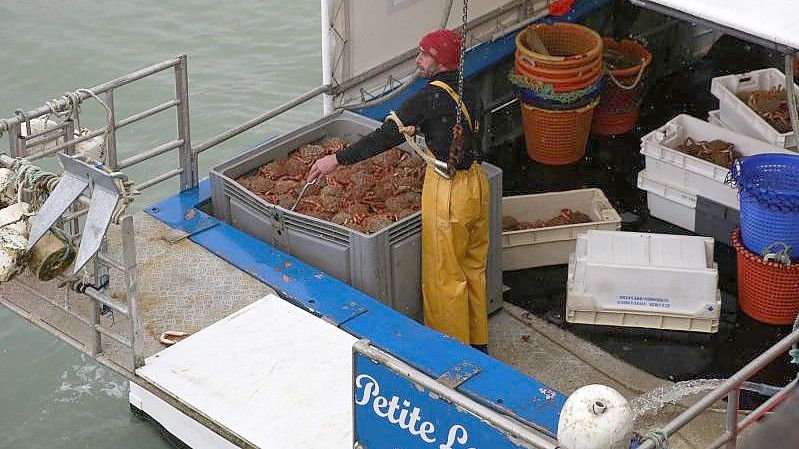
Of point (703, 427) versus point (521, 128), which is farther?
point (521, 128)

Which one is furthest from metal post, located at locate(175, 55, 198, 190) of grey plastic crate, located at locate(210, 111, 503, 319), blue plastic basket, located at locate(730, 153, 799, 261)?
blue plastic basket, located at locate(730, 153, 799, 261)

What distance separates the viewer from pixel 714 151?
261 inches

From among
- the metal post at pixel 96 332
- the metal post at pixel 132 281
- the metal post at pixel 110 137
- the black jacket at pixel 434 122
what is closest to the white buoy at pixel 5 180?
the metal post at pixel 110 137

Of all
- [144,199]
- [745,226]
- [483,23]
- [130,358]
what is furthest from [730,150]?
[144,199]

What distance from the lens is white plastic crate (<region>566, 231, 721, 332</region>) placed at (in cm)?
579

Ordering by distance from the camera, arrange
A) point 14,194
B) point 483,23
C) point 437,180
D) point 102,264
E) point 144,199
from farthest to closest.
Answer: point 144,199, point 483,23, point 437,180, point 14,194, point 102,264

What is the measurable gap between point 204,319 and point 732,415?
268 centimetres

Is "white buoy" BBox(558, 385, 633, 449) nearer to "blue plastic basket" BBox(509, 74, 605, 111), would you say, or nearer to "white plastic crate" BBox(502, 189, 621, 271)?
"white plastic crate" BBox(502, 189, 621, 271)

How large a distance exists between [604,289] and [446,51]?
1657 mm

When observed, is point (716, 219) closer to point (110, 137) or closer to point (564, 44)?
point (564, 44)

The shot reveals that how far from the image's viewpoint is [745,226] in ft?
19.0

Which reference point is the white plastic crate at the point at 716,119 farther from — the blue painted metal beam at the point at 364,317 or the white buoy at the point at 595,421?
the white buoy at the point at 595,421

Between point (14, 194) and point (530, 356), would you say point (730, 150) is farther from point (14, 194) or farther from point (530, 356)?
point (14, 194)

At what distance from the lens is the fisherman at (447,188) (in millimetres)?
5230
